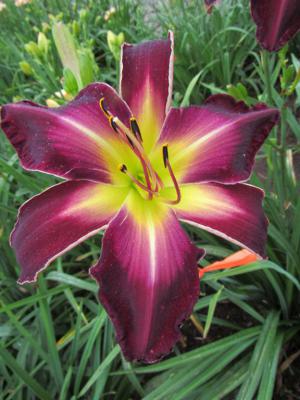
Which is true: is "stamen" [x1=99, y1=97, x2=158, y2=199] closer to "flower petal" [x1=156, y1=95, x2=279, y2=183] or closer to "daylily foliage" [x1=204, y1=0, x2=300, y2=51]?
"flower petal" [x1=156, y1=95, x2=279, y2=183]

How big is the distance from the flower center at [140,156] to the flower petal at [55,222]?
6 cm

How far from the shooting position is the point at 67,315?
4.54 ft

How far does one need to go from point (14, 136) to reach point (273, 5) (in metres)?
0.43

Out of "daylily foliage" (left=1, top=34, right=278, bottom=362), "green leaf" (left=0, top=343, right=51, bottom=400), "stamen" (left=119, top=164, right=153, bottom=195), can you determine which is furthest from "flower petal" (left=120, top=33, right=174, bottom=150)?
"green leaf" (left=0, top=343, right=51, bottom=400)

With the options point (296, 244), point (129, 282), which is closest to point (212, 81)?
point (296, 244)

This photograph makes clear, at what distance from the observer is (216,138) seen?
65 cm

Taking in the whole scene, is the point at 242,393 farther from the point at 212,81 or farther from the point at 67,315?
the point at 212,81

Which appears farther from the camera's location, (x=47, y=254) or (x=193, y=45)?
(x=193, y=45)

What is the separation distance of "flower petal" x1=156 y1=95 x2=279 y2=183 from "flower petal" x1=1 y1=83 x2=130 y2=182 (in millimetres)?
94

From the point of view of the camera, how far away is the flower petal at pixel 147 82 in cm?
69

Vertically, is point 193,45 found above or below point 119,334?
below

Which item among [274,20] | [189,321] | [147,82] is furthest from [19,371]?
[274,20]

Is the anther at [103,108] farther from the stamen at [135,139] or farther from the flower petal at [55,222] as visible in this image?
the flower petal at [55,222]

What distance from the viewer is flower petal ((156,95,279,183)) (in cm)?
62
